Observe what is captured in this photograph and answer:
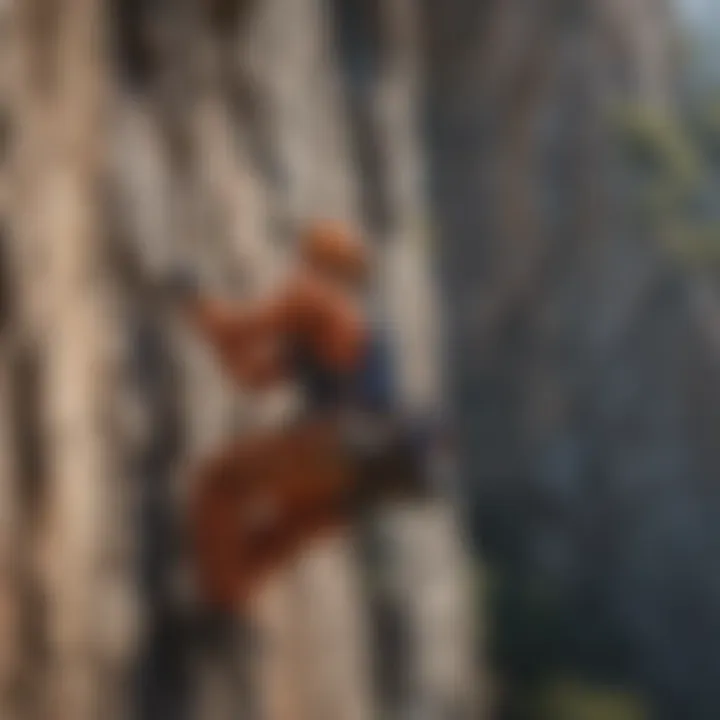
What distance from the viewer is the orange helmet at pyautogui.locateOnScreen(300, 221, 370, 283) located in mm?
1271

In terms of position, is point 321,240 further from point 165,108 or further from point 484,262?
point 484,262

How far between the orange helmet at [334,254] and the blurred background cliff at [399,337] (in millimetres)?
119

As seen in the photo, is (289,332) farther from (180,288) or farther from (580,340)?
(580,340)

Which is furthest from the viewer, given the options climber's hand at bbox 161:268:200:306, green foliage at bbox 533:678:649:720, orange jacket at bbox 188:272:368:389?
green foliage at bbox 533:678:649:720

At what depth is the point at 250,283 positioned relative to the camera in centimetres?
141

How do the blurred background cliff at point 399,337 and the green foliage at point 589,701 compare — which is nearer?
the blurred background cliff at point 399,337

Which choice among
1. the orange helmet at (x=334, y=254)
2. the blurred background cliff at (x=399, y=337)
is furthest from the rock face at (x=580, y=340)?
the orange helmet at (x=334, y=254)

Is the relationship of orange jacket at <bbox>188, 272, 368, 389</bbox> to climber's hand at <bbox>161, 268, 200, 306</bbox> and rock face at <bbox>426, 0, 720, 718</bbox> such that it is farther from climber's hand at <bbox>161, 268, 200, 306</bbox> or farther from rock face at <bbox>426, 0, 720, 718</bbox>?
rock face at <bbox>426, 0, 720, 718</bbox>

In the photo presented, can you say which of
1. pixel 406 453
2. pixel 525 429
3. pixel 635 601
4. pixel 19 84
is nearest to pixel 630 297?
pixel 525 429

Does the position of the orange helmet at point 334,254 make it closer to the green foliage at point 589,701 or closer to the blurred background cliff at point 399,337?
the blurred background cliff at point 399,337

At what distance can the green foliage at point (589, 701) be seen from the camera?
60.1 inches

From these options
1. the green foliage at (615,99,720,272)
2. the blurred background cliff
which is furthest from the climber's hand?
the green foliage at (615,99,720,272)

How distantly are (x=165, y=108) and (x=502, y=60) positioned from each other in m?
0.66

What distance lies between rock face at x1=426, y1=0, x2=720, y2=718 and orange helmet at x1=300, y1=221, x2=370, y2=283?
1.40 ft
